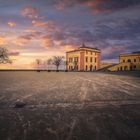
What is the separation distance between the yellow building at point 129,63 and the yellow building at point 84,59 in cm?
1317

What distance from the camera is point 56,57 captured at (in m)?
76.0

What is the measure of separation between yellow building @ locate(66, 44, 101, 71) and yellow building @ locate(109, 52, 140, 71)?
1317 centimetres

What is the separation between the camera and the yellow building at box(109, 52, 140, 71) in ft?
201

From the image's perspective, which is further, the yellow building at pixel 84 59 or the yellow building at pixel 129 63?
the yellow building at pixel 84 59

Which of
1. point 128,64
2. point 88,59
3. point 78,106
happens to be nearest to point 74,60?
point 88,59

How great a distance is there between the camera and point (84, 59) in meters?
71.1

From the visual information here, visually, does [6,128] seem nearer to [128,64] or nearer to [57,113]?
[57,113]

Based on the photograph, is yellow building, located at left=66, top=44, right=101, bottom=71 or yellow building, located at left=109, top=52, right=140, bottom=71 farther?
yellow building, located at left=66, top=44, right=101, bottom=71

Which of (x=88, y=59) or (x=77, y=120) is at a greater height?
(x=88, y=59)

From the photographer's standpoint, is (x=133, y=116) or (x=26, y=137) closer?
(x=26, y=137)

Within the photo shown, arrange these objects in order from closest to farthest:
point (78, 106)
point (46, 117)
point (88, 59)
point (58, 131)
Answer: point (58, 131) < point (46, 117) < point (78, 106) < point (88, 59)

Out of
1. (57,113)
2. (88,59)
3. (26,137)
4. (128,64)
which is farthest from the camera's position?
(88,59)

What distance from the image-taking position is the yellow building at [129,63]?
6131 centimetres

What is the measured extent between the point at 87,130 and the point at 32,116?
224cm
